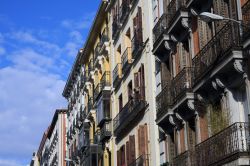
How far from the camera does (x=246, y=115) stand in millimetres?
20250

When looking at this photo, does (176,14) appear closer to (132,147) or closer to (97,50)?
(132,147)

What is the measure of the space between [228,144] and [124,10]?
20255 millimetres

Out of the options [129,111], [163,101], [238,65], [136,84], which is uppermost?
[136,84]

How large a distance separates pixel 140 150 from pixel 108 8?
15332 mm

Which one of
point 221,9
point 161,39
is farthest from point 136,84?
point 221,9

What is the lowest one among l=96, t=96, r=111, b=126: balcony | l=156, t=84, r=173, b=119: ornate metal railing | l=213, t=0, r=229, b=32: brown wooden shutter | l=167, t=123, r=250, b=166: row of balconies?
l=167, t=123, r=250, b=166: row of balconies

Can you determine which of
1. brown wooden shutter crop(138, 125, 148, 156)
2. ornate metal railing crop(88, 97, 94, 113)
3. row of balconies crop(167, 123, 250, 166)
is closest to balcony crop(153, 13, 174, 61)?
brown wooden shutter crop(138, 125, 148, 156)

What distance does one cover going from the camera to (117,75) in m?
39.6

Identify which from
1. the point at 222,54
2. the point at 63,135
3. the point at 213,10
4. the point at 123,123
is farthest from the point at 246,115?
the point at 63,135

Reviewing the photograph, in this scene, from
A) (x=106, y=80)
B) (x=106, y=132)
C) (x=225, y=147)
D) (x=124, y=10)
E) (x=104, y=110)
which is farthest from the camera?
(x=106, y=80)

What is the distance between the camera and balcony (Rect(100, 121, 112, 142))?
134 feet

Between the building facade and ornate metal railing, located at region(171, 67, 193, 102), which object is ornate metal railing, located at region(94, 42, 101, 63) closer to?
the building facade

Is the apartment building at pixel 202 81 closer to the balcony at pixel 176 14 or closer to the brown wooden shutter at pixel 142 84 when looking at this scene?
the balcony at pixel 176 14

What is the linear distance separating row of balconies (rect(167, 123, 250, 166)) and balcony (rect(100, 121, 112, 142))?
18920 mm
